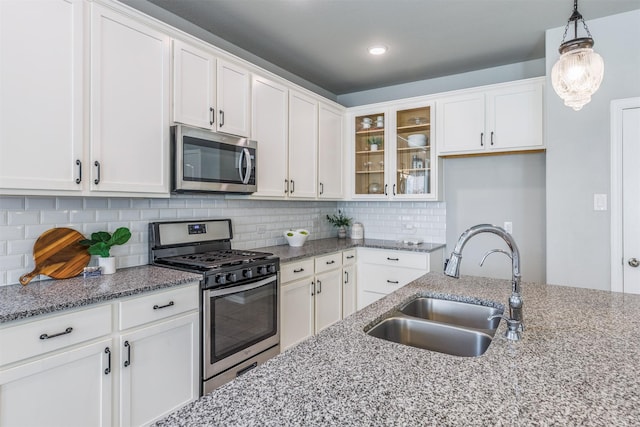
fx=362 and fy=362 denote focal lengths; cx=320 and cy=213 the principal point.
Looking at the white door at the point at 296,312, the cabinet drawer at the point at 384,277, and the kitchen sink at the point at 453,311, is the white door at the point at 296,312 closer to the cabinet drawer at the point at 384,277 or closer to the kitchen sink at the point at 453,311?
the cabinet drawer at the point at 384,277

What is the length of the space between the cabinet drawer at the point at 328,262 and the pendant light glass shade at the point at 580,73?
2115 millimetres

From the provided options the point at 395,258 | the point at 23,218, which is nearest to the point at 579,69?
the point at 395,258

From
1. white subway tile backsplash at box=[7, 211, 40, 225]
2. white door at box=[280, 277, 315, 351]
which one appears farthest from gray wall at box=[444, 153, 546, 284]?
white subway tile backsplash at box=[7, 211, 40, 225]

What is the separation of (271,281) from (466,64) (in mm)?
2740

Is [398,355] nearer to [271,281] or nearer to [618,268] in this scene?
[271,281]

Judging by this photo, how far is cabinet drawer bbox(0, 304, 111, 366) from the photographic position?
133cm

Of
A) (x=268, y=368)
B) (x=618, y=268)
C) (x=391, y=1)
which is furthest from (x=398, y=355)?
(x=618, y=268)

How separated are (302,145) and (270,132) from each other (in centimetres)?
45

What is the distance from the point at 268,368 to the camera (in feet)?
3.06

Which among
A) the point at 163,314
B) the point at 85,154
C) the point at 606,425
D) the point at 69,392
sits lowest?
the point at 69,392

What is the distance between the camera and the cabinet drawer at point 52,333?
1335mm

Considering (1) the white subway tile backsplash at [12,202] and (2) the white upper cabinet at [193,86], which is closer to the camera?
(1) the white subway tile backsplash at [12,202]

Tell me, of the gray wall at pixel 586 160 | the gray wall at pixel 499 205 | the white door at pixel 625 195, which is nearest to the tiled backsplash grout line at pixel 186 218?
the gray wall at pixel 499 205

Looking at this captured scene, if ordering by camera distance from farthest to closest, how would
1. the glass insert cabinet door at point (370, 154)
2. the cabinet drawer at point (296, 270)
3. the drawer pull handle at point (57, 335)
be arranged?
1. the glass insert cabinet door at point (370, 154)
2. the cabinet drawer at point (296, 270)
3. the drawer pull handle at point (57, 335)
